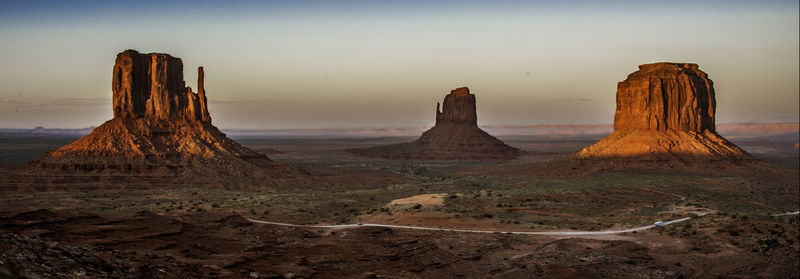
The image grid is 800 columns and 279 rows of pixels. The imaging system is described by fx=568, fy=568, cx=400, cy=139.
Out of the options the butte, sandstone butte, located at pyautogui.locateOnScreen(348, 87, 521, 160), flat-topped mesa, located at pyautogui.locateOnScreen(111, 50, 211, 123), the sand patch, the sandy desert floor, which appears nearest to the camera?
the sandy desert floor

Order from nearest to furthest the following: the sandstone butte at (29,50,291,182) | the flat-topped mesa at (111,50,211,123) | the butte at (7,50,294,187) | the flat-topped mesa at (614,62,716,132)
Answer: the butte at (7,50,294,187) < the sandstone butte at (29,50,291,182) < the flat-topped mesa at (111,50,211,123) < the flat-topped mesa at (614,62,716,132)

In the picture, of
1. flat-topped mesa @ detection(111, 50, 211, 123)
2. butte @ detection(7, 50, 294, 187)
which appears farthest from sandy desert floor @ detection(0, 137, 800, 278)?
flat-topped mesa @ detection(111, 50, 211, 123)

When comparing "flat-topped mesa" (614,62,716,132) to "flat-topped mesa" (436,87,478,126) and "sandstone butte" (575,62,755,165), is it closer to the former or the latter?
"sandstone butte" (575,62,755,165)

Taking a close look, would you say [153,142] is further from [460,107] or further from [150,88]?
[460,107]

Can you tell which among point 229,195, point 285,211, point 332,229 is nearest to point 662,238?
point 332,229

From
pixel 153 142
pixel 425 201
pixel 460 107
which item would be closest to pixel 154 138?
pixel 153 142

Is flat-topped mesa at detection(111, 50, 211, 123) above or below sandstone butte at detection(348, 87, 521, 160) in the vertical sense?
above
